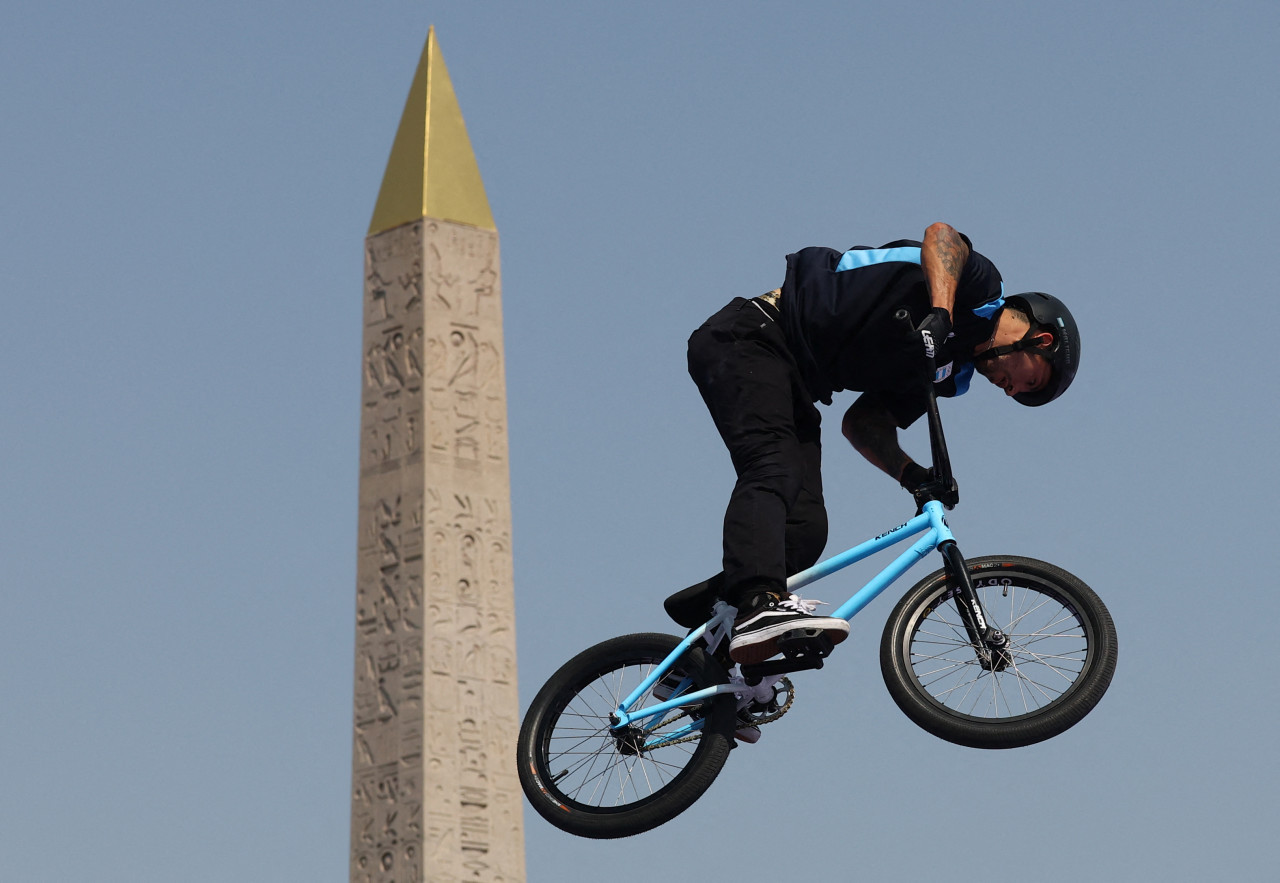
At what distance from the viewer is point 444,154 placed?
11852 mm

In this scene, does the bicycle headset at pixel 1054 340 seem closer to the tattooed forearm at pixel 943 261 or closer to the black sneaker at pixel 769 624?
the tattooed forearm at pixel 943 261

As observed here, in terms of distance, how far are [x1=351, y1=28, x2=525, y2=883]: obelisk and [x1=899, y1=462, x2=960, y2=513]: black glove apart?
2.95m

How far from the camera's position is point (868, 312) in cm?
1366

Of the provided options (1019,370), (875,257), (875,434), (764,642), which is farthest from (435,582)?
(1019,370)

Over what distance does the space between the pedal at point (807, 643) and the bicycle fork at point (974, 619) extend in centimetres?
82

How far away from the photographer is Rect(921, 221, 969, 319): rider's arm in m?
13.4

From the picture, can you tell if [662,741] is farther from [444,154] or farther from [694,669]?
[444,154]

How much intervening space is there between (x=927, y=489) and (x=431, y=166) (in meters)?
3.24

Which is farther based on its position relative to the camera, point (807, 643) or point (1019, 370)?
point (1019, 370)

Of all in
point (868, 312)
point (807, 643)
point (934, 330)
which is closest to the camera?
point (807, 643)

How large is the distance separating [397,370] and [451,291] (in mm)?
384

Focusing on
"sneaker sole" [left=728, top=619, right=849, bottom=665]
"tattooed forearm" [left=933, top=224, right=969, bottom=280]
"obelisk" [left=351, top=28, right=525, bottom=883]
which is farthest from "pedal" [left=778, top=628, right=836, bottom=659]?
"obelisk" [left=351, top=28, right=525, bottom=883]

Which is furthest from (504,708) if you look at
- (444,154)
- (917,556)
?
(917,556)

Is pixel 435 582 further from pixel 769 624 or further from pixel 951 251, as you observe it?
pixel 951 251
